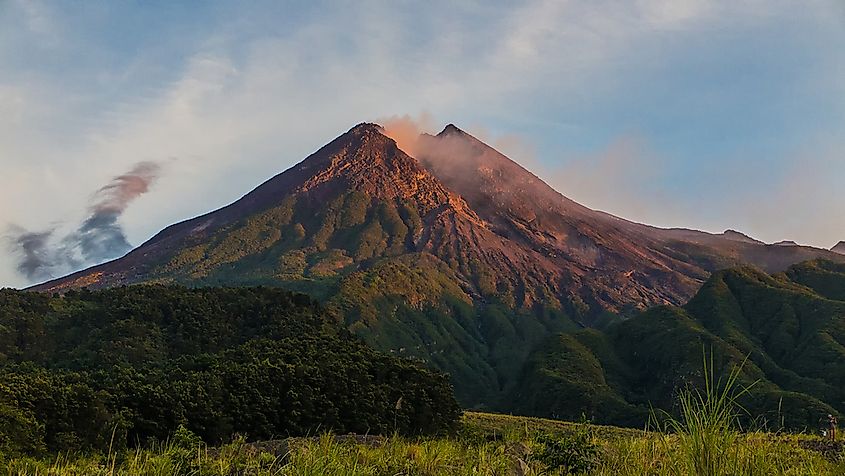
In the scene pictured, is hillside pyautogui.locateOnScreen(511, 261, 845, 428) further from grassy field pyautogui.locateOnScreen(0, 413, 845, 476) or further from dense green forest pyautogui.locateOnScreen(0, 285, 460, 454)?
grassy field pyautogui.locateOnScreen(0, 413, 845, 476)

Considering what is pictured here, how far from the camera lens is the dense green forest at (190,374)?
27.8 meters

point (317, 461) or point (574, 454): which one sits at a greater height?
point (317, 461)

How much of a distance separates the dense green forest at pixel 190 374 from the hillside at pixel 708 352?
4580cm

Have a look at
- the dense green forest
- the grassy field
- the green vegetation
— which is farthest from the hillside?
the grassy field

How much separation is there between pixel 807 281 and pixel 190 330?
14466 centimetres

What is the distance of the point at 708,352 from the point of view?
343ft

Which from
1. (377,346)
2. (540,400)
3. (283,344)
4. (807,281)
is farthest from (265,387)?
(807,281)

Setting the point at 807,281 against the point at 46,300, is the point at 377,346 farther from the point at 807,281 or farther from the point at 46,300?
the point at 807,281

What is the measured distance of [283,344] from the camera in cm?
5281

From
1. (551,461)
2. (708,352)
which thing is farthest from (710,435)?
(708,352)

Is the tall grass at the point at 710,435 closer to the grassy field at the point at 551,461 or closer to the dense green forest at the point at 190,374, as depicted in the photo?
the grassy field at the point at 551,461

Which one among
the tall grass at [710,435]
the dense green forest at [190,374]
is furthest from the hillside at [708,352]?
the tall grass at [710,435]

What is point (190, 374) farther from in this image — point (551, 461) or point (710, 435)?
point (710, 435)

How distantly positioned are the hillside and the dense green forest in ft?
150
